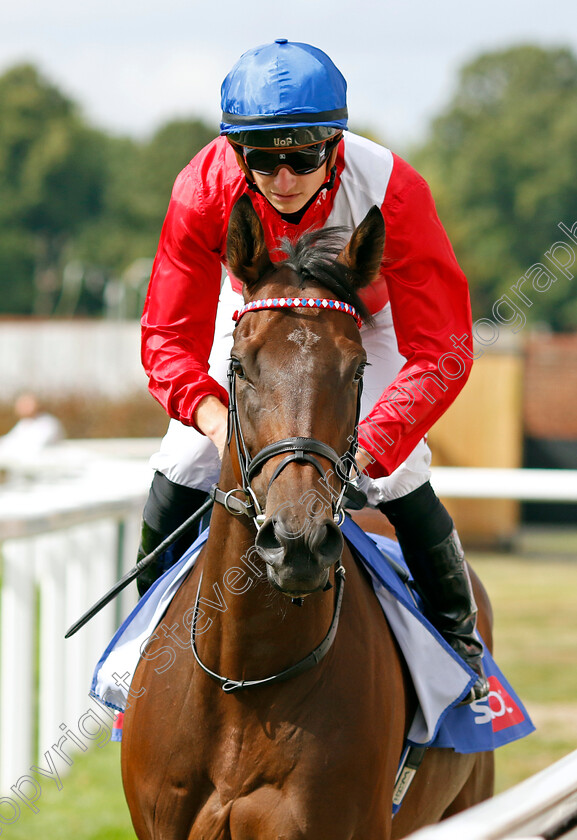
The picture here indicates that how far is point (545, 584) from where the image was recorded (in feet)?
37.1

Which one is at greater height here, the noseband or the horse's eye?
the horse's eye

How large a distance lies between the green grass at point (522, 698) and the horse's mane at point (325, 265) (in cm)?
315

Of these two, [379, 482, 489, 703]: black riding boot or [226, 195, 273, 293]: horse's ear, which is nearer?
[226, 195, 273, 293]: horse's ear

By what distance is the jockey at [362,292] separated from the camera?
2711mm

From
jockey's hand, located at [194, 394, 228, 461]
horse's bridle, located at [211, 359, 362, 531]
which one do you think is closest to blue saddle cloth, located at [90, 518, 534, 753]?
jockey's hand, located at [194, 394, 228, 461]

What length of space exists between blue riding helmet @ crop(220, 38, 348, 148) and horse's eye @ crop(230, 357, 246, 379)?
620 millimetres

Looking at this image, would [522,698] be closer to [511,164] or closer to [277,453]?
[277,453]

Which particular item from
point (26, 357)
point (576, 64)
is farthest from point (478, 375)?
point (576, 64)

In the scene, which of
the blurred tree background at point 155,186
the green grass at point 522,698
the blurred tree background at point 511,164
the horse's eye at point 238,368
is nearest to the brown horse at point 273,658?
the horse's eye at point 238,368

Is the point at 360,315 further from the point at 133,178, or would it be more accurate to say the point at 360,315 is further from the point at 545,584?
the point at 133,178

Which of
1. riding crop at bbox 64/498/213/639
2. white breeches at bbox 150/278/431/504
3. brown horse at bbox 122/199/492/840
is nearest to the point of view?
brown horse at bbox 122/199/492/840

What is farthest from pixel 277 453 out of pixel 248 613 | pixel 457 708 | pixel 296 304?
pixel 457 708

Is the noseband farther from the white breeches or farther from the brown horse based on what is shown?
the white breeches

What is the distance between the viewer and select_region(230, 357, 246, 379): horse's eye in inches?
95.5
